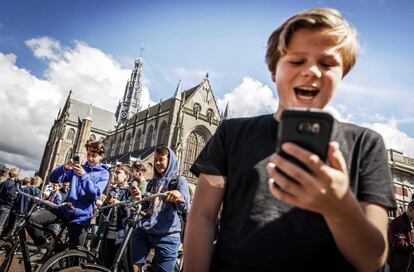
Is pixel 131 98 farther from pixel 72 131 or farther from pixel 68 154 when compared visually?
pixel 68 154

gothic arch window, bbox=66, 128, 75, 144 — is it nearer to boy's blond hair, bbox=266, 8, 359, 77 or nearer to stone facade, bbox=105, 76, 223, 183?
stone facade, bbox=105, 76, 223, 183

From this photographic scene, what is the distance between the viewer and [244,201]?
1.07 m

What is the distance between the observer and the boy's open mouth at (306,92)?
993mm

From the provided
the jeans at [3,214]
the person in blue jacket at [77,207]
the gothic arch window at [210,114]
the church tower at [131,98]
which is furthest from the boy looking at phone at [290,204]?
the church tower at [131,98]

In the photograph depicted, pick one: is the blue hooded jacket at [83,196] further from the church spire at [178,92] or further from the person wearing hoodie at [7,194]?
the church spire at [178,92]

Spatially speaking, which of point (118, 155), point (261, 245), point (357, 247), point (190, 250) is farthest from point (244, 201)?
point (118, 155)

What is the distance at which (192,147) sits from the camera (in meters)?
37.9

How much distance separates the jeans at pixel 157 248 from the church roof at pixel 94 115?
60.4m

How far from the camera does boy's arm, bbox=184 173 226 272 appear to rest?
107 cm

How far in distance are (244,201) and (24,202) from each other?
8809 mm

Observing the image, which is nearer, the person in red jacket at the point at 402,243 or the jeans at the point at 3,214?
the person in red jacket at the point at 402,243

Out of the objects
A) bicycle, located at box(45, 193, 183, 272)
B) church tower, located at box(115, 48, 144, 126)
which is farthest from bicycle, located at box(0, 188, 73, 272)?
church tower, located at box(115, 48, 144, 126)

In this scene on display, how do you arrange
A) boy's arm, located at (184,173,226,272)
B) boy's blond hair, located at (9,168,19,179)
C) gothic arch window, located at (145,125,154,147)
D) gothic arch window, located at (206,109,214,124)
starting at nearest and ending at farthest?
boy's arm, located at (184,173,226,272) → boy's blond hair, located at (9,168,19,179) → gothic arch window, located at (206,109,214,124) → gothic arch window, located at (145,125,154,147)

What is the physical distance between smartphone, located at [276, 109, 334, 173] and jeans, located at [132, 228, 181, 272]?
315cm
